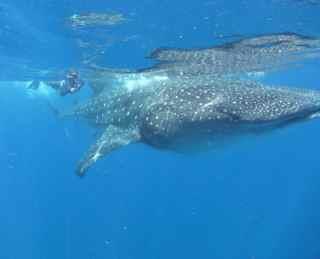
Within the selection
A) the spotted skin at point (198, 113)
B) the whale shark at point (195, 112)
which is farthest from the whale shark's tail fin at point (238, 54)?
the spotted skin at point (198, 113)

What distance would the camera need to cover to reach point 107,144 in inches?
469

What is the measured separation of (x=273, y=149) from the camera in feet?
207

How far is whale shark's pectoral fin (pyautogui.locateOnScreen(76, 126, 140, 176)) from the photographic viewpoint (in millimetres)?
11289

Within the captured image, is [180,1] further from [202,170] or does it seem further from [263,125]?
[202,170]

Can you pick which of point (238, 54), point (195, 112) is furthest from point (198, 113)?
point (238, 54)

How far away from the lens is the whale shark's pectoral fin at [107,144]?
11.3m

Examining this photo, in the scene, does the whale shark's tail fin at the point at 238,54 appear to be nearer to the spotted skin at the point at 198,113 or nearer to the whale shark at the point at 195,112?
the whale shark at the point at 195,112

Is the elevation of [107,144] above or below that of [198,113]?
below

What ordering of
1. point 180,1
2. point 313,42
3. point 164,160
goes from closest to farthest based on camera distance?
point 180,1 → point 313,42 → point 164,160

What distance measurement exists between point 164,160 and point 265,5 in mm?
43093

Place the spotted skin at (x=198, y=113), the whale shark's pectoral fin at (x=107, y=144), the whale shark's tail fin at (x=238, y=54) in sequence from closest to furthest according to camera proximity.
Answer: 1. the spotted skin at (x=198, y=113)
2. the whale shark's pectoral fin at (x=107, y=144)
3. the whale shark's tail fin at (x=238, y=54)

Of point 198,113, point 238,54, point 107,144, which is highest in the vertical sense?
point 238,54

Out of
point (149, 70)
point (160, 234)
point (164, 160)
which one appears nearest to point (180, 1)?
point (149, 70)

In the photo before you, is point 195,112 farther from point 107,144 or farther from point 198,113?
point 107,144
